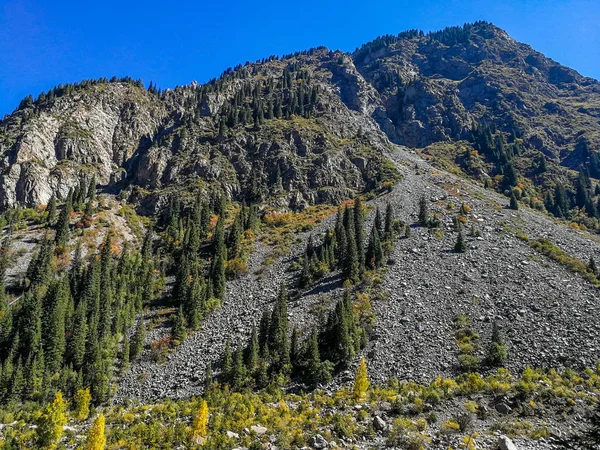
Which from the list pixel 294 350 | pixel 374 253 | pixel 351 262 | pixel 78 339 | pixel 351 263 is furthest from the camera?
pixel 374 253

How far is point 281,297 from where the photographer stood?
5769 centimetres

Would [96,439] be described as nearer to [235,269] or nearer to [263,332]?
[263,332]

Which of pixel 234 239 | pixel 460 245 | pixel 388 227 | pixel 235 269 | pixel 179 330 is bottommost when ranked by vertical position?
pixel 179 330

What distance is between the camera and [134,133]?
155 meters

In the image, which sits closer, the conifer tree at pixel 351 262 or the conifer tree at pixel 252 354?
the conifer tree at pixel 252 354

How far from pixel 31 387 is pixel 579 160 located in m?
207

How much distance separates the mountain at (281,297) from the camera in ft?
109

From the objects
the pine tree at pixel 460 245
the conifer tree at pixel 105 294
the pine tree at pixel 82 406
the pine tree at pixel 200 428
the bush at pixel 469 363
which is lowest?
the pine tree at pixel 82 406

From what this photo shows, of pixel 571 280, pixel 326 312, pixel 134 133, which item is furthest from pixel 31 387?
pixel 134 133

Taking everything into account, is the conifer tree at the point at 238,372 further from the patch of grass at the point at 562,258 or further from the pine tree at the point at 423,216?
the pine tree at the point at 423,216

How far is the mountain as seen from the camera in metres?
33.3

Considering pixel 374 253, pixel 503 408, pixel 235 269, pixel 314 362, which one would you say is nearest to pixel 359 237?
pixel 374 253

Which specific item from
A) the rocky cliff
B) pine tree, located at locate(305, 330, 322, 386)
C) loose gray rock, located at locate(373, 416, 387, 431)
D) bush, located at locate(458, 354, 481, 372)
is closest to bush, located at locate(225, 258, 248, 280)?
pine tree, located at locate(305, 330, 322, 386)

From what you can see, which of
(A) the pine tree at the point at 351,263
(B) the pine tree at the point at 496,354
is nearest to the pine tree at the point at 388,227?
(A) the pine tree at the point at 351,263
